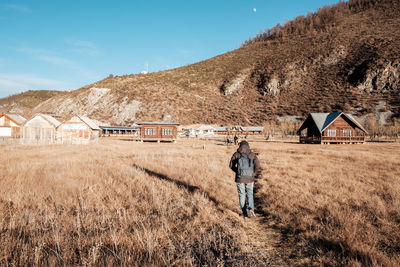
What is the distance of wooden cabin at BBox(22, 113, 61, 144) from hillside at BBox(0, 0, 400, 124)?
40527 millimetres

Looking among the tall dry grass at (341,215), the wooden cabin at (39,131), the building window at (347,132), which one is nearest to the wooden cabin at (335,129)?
the building window at (347,132)

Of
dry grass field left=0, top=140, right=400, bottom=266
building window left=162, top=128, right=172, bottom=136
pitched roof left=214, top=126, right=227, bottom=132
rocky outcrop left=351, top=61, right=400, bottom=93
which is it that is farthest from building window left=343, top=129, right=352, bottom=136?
rocky outcrop left=351, top=61, right=400, bottom=93

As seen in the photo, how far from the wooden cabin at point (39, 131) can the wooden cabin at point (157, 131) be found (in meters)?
13.2

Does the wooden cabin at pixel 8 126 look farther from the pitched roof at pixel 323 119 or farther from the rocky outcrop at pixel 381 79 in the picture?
the rocky outcrop at pixel 381 79

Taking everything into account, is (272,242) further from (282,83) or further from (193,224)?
(282,83)

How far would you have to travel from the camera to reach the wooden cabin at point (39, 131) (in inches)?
1012

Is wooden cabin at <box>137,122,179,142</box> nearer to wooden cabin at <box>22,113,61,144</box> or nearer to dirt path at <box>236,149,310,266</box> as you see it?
wooden cabin at <box>22,113,61,144</box>

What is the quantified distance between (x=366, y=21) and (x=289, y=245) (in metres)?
118

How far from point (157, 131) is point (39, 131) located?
16555 millimetres

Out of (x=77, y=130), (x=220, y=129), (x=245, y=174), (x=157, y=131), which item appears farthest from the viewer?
(x=220, y=129)

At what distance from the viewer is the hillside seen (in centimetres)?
6200

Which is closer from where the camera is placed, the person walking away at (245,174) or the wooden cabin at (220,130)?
the person walking away at (245,174)

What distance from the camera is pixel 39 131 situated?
26.2m

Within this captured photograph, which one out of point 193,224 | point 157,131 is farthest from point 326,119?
point 193,224
